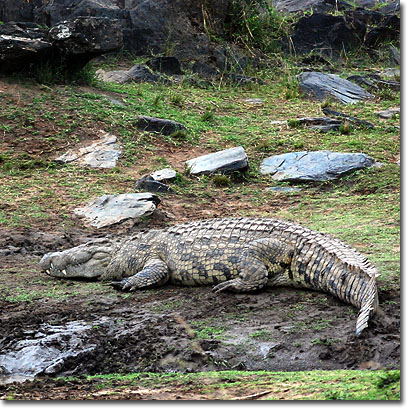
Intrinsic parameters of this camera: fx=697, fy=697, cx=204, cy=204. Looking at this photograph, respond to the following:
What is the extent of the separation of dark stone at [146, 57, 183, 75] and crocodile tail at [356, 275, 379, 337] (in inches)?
383

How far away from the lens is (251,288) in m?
5.33

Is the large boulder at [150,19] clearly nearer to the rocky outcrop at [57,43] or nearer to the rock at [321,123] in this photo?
the rocky outcrop at [57,43]

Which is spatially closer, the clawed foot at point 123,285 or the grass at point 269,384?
the grass at point 269,384

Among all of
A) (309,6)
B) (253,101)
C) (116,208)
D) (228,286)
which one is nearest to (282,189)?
(116,208)

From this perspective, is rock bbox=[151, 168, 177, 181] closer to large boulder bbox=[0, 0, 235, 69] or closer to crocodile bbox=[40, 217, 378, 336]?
crocodile bbox=[40, 217, 378, 336]

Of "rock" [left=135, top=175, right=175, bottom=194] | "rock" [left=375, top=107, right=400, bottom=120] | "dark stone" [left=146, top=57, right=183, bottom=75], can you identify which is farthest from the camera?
"dark stone" [left=146, top=57, right=183, bottom=75]

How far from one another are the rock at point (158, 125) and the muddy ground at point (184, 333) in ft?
16.4

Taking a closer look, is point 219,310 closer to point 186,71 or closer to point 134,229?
point 134,229

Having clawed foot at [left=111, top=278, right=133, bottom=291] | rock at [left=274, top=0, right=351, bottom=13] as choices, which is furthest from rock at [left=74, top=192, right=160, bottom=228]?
rock at [left=274, top=0, right=351, bottom=13]

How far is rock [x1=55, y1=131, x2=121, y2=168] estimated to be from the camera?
9.43 metres

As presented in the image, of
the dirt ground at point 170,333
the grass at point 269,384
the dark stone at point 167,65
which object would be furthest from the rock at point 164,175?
the dark stone at point 167,65

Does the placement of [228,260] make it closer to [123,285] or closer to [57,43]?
[123,285]

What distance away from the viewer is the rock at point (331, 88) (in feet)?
40.8

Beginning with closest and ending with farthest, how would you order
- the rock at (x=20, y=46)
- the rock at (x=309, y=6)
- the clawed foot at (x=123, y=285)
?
the clawed foot at (x=123, y=285) → the rock at (x=20, y=46) → the rock at (x=309, y=6)
